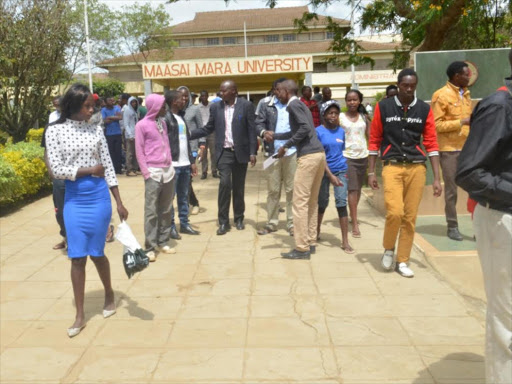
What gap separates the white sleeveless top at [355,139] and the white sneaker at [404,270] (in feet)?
5.99

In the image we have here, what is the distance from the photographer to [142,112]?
1288 cm

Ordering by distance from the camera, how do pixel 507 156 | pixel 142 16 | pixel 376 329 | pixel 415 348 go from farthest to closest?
pixel 142 16, pixel 376 329, pixel 415 348, pixel 507 156

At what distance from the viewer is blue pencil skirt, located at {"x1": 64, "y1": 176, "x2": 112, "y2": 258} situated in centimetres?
444

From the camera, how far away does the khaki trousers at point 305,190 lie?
20.0 ft

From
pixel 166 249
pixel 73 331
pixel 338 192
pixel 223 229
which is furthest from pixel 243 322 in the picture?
pixel 223 229

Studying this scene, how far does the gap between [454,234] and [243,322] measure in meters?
3.58

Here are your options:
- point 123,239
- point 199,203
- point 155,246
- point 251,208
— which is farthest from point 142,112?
point 123,239

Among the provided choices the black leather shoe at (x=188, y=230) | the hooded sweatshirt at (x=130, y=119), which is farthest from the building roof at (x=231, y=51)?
the black leather shoe at (x=188, y=230)

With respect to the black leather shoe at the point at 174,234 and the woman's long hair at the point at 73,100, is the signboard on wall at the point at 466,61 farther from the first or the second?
the woman's long hair at the point at 73,100

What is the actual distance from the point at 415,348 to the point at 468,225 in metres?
4.19

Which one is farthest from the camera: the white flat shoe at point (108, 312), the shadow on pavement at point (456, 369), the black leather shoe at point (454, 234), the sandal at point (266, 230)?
the sandal at point (266, 230)

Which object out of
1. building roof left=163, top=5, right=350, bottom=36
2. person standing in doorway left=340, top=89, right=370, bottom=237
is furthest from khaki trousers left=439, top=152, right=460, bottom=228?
building roof left=163, top=5, right=350, bottom=36

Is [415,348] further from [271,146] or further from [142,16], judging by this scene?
[142,16]

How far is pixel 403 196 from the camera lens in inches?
225
